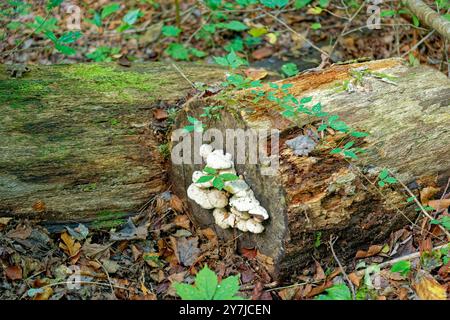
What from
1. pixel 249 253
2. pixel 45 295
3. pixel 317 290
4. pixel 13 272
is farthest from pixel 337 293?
pixel 13 272

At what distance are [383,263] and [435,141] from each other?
3.06ft

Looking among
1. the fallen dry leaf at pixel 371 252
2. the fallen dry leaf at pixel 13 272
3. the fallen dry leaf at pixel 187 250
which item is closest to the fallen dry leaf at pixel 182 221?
the fallen dry leaf at pixel 187 250

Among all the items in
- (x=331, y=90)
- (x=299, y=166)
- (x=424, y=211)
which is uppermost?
(x=331, y=90)

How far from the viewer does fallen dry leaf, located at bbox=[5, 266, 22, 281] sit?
10.9 ft

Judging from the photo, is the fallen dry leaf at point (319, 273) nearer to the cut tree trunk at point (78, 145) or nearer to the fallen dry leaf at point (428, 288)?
the fallen dry leaf at point (428, 288)

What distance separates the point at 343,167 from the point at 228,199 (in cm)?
80

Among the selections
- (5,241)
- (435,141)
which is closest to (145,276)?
(5,241)

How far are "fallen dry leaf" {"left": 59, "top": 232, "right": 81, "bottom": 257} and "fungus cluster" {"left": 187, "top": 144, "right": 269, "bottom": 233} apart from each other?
3.09 ft

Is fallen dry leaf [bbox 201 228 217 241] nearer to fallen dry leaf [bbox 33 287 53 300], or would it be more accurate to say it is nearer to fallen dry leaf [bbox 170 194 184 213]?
fallen dry leaf [bbox 170 194 184 213]

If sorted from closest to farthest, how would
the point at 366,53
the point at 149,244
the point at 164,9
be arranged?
the point at 149,244, the point at 366,53, the point at 164,9

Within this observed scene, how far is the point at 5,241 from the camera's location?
3.45 metres

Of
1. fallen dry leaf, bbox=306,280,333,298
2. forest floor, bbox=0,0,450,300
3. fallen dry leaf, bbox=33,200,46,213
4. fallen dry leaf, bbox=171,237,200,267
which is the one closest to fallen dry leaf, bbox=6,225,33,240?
forest floor, bbox=0,0,450,300
